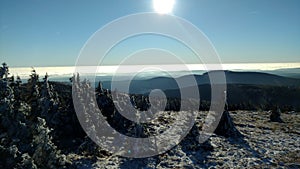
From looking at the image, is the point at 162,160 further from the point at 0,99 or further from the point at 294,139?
the point at 294,139

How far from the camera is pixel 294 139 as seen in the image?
42.5 metres

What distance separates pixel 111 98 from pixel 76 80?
818 cm

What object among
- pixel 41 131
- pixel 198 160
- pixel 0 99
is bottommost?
pixel 198 160

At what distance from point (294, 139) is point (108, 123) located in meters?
28.7

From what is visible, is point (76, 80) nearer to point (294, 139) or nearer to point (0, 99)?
point (0, 99)

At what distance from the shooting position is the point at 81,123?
37688mm

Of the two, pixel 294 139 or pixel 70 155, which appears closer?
pixel 70 155

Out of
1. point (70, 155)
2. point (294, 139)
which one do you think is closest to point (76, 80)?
point (70, 155)

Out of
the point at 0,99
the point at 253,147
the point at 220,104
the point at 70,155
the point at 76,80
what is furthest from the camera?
the point at 220,104

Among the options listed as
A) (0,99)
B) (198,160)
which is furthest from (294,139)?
(0,99)

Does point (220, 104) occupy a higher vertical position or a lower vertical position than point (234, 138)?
higher

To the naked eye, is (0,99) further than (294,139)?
No

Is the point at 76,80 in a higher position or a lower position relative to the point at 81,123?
higher

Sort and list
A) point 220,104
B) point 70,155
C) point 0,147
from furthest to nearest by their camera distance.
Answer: point 220,104
point 70,155
point 0,147
